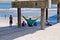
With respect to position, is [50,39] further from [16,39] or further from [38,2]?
[38,2]

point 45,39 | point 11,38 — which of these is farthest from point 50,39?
point 11,38

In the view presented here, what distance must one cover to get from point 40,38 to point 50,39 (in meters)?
0.73

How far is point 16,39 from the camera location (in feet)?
44.4

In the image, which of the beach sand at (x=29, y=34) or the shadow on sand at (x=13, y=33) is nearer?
the beach sand at (x=29, y=34)

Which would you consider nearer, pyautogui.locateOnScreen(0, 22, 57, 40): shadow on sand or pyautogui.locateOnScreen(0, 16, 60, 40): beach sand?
pyautogui.locateOnScreen(0, 16, 60, 40): beach sand

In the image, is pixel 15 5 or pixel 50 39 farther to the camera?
pixel 15 5

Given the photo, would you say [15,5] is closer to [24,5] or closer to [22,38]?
[24,5]

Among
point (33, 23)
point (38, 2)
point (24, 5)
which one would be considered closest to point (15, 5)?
point (24, 5)

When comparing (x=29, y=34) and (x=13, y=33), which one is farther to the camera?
(x=13, y=33)

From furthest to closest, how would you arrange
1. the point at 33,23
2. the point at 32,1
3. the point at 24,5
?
the point at 33,23 → the point at 24,5 → the point at 32,1

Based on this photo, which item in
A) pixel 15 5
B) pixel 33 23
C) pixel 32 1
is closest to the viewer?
pixel 32 1

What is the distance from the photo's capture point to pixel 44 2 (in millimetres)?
16031

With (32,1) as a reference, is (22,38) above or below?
below

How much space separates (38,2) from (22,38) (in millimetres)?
3413
